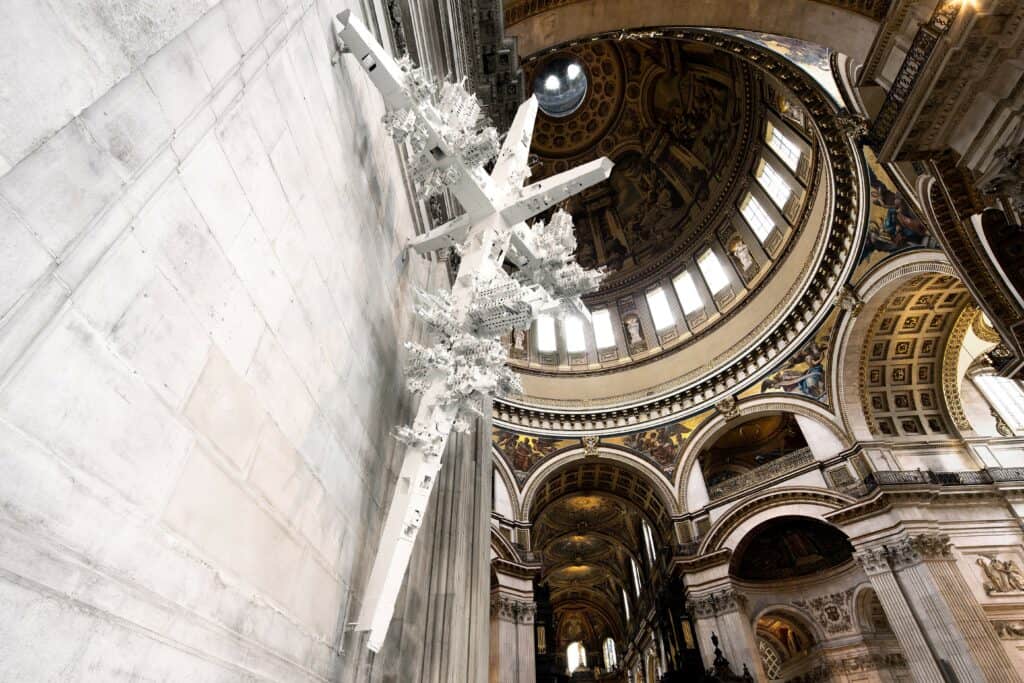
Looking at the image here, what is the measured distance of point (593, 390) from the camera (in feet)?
62.0

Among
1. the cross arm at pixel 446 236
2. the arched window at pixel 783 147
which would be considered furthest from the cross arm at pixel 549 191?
the arched window at pixel 783 147

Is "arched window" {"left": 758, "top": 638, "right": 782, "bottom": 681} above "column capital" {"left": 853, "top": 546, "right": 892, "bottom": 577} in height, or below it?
below

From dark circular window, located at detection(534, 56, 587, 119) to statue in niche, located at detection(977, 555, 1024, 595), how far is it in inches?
823

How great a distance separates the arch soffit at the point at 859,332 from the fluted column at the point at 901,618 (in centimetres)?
295

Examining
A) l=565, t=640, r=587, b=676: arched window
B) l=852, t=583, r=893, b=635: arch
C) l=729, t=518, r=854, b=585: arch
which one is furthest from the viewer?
l=565, t=640, r=587, b=676: arched window

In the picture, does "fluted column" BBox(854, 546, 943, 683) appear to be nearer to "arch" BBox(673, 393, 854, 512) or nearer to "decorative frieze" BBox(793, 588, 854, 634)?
"arch" BBox(673, 393, 854, 512)

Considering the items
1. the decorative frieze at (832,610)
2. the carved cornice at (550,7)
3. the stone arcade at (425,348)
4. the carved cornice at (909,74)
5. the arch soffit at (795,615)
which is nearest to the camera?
the stone arcade at (425,348)

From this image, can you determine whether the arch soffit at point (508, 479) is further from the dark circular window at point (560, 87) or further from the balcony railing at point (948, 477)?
the dark circular window at point (560, 87)

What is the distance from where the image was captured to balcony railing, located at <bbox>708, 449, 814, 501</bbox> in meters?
14.0

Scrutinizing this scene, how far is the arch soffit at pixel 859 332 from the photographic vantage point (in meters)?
11.6

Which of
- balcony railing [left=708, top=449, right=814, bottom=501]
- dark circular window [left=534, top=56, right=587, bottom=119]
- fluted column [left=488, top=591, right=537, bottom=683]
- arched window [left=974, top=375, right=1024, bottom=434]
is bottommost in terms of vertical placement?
fluted column [left=488, top=591, right=537, bottom=683]

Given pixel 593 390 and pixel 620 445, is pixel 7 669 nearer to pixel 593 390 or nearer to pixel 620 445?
pixel 620 445

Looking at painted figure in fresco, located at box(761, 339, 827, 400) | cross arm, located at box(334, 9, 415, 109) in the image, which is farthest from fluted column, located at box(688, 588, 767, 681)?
cross arm, located at box(334, 9, 415, 109)

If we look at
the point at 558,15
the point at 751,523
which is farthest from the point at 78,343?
the point at 751,523
